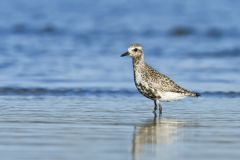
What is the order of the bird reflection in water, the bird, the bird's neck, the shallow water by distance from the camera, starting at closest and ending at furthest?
1. the shallow water
2. the bird reflection in water
3. the bird
4. the bird's neck

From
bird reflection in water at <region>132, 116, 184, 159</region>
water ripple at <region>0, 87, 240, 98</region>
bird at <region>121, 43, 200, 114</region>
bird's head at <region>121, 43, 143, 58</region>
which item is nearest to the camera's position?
bird reflection in water at <region>132, 116, 184, 159</region>

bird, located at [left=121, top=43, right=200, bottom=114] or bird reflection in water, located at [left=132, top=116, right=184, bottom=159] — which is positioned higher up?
bird, located at [left=121, top=43, right=200, bottom=114]

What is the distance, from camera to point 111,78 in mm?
17188

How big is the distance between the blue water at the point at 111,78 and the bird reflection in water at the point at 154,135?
1 centimetres

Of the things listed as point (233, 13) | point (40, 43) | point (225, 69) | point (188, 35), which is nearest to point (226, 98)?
point (225, 69)

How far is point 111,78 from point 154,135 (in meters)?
6.40

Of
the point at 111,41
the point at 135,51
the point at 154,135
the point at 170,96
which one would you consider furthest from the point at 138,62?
the point at 111,41

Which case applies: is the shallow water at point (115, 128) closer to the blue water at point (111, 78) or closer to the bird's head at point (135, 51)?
the blue water at point (111, 78)

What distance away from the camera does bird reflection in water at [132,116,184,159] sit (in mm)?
9750

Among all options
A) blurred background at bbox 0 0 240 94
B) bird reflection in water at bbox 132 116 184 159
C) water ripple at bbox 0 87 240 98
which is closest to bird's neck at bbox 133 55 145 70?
bird reflection in water at bbox 132 116 184 159

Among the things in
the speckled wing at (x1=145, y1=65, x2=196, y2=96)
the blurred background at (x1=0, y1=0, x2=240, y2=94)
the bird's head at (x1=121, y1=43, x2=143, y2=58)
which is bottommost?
the speckled wing at (x1=145, y1=65, x2=196, y2=96)

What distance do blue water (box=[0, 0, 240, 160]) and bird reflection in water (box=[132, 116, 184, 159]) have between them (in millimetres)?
13

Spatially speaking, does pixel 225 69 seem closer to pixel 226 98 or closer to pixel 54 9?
pixel 226 98

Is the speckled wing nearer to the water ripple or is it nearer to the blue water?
the blue water
